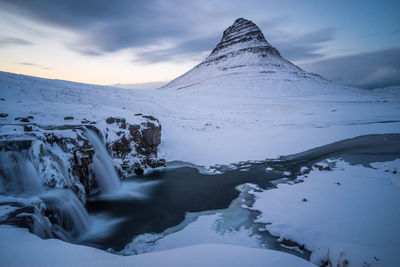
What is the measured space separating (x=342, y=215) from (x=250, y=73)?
7555 cm

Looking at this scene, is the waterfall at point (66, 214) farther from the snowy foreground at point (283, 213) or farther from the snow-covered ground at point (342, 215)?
the snow-covered ground at point (342, 215)

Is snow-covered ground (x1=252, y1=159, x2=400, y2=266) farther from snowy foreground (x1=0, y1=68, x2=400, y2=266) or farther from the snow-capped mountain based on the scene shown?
the snow-capped mountain

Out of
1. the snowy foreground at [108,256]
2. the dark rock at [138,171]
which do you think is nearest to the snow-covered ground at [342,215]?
the snowy foreground at [108,256]

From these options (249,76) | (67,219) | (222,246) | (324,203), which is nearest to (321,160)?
(324,203)

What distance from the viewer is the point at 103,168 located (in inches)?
347

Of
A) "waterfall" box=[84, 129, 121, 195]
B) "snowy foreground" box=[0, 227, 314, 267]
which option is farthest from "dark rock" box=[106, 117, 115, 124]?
"snowy foreground" box=[0, 227, 314, 267]

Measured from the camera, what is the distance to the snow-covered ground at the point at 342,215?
354 centimetres

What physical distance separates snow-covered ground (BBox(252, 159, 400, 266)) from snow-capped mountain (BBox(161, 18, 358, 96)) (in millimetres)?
49764

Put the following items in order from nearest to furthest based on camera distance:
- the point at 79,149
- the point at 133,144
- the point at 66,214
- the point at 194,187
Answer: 1. the point at 66,214
2. the point at 79,149
3. the point at 194,187
4. the point at 133,144

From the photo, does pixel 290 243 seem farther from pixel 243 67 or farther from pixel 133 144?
pixel 243 67

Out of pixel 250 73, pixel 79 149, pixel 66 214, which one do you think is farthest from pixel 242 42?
pixel 66 214

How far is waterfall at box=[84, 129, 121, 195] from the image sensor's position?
8.51 meters

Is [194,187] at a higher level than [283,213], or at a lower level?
lower

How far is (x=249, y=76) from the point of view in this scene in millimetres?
71812
